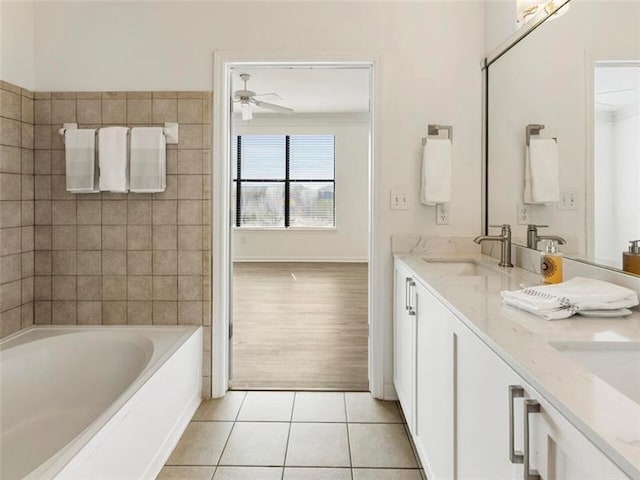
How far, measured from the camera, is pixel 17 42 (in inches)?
94.5

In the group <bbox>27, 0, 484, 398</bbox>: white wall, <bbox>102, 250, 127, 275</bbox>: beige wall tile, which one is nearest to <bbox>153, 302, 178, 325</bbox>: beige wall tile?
<bbox>102, 250, 127, 275</bbox>: beige wall tile

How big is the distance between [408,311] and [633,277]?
3.07ft

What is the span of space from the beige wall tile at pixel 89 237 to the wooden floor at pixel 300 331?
1207 mm

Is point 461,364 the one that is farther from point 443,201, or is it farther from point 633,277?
point 443,201

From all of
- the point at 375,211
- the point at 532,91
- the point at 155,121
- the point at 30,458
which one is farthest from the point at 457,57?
the point at 30,458

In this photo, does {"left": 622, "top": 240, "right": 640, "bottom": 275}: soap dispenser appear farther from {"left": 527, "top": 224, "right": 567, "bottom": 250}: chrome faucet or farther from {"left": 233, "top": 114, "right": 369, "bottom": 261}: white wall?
{"left": 233, "top": 114, "right": 369, "bottom": 261}: white wall

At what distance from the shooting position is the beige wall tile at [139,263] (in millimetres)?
2562

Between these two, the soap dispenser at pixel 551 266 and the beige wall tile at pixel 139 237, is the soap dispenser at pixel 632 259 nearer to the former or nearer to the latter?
the soap dispenser at pixel 551 266

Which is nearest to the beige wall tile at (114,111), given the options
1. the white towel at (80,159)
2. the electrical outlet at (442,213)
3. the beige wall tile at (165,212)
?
the white towel at (80,159)

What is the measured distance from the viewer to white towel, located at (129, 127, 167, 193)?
245cm

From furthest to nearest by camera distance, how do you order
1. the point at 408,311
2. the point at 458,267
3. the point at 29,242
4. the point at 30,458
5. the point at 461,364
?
the point at 29,242 → the point at 458,267 → the point at 408,311 → the point at 30,458 → the point at 461,364

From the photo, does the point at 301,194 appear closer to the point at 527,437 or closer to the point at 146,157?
the point at 146,157

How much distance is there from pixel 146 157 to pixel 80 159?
1.23 ft

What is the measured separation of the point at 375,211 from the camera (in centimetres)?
256
